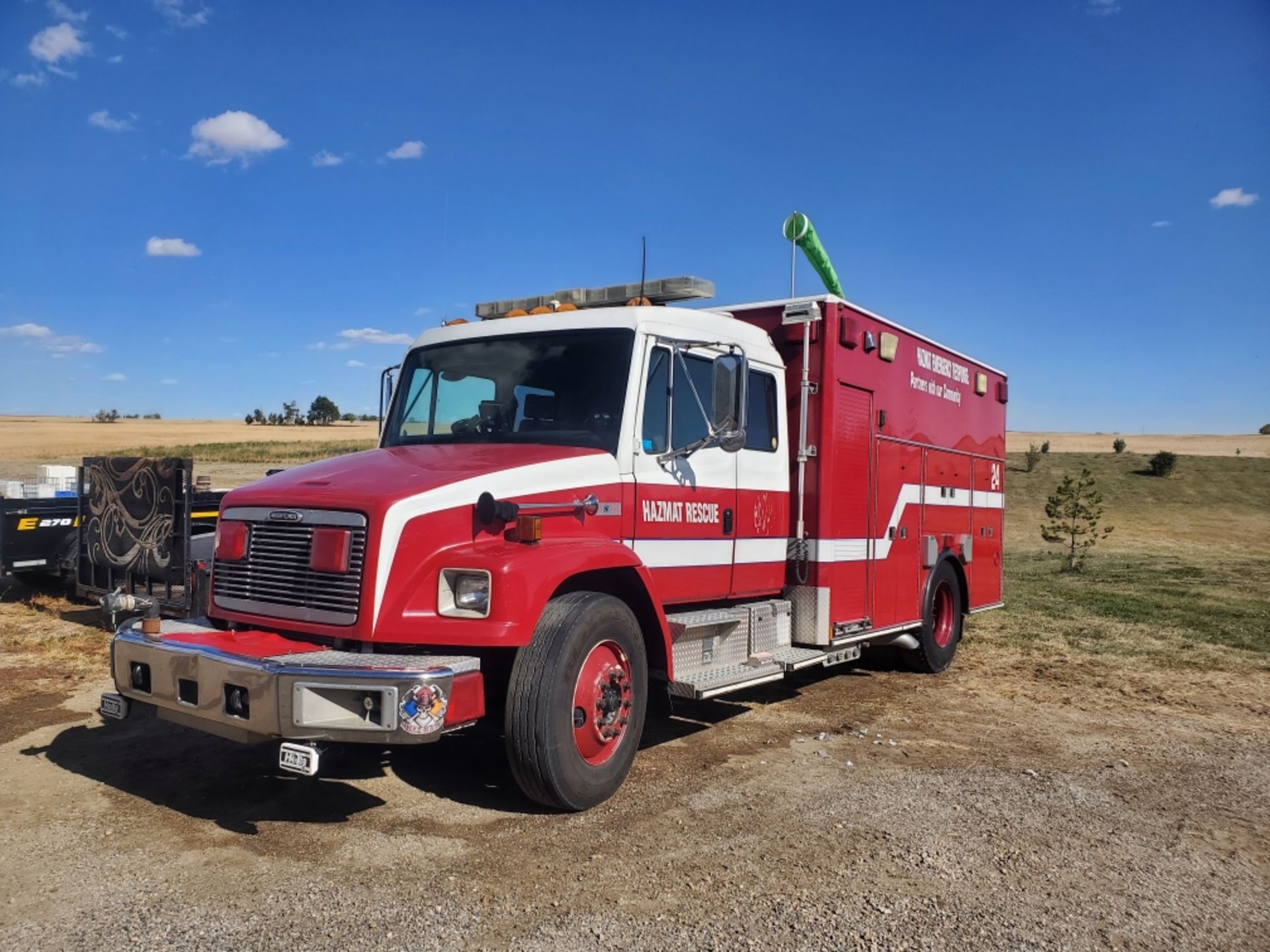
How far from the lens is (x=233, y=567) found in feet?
16.5

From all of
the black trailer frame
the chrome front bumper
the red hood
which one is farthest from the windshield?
the black trailer frame

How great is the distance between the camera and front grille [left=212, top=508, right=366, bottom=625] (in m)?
4.52

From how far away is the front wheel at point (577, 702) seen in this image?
4.62m

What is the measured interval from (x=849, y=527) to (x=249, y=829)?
458cm

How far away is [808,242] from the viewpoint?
843 centimetres

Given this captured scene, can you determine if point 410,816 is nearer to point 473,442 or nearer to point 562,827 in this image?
point 562,827

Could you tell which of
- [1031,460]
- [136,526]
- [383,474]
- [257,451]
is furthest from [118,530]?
[1031,460]

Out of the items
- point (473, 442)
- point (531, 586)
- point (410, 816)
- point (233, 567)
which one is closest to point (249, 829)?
point (410, 816)

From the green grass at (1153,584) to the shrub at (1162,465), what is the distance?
3460mm

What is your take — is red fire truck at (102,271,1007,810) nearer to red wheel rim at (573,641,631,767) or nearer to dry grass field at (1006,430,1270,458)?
red wheel rim at (573,641,631,767)

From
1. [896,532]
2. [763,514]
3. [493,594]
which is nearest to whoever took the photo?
[493,594]

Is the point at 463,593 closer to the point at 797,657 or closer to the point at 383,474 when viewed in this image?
the point at 383,474

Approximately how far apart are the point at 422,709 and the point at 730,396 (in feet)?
8.27

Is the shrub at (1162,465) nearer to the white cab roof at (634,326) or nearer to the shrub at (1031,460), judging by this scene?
the shrub at (1031,460)
